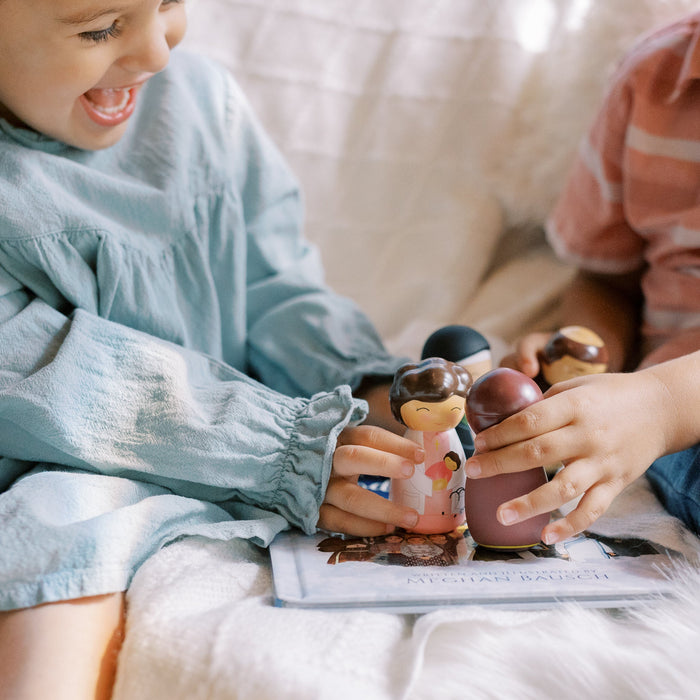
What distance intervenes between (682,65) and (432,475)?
53cm

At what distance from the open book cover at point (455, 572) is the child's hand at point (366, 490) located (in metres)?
0.01

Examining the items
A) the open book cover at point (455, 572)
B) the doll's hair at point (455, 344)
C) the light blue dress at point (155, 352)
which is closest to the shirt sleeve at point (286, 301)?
the light blue dress at point (155, 352)

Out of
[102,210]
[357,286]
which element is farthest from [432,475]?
[357,286]

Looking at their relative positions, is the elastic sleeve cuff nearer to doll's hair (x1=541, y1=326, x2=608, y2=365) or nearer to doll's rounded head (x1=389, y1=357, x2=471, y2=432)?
doll's rounded head (x1=389, y1=357, x2=471, y2=432)

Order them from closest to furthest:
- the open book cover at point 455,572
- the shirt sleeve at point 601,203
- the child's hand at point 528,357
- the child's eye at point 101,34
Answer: the open book cover at point 455,572 → the child's eye at point 101,34 → the child's hand at point 528,357 → the shirt sleeve at point 601,203

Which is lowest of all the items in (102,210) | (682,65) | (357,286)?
(357,286)

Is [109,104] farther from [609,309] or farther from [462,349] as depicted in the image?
[609,309]

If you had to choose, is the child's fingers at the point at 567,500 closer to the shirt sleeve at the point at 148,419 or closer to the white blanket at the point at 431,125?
the shirt sleeve at the point at 148,419

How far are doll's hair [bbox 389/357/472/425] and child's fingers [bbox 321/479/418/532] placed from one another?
0.07m

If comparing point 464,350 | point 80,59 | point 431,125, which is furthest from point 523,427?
point 431,125

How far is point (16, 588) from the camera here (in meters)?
0.50

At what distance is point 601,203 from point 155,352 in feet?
1.72

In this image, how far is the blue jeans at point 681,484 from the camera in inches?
25.1

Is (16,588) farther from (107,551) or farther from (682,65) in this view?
(682,65)
